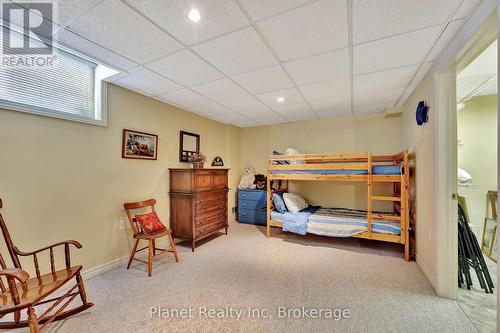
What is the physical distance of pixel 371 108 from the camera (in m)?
3.64

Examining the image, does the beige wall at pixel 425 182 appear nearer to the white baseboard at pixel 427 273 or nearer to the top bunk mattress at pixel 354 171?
the white baseboard at pixel 427 273

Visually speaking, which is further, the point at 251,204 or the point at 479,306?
the point at 251,204

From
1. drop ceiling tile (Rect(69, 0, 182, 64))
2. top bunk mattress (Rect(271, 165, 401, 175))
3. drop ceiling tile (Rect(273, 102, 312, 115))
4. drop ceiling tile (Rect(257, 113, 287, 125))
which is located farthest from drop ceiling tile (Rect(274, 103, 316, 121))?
drop ceiling tile (Rect(69, 0, 182, 64))

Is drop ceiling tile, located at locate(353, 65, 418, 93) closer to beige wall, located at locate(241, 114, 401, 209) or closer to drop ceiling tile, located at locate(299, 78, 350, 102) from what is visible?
drop ceiling tile, located at locate(299, 78, 350, 102)

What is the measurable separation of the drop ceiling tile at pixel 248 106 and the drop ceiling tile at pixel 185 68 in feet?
2.65

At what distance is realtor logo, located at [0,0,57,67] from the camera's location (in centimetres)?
142

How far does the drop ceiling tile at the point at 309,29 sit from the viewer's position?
1382mm

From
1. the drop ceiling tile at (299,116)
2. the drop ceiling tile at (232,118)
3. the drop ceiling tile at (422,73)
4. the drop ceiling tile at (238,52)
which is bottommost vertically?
the drop ceiling tile at (232,118)

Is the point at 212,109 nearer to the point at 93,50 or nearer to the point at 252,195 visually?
the point at 93,50

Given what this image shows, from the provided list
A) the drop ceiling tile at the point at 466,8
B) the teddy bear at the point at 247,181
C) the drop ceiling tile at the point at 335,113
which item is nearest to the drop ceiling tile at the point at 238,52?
the drop ceiling tile at the point at 466,8

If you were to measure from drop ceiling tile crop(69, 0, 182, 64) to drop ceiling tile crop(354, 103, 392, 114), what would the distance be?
318 centimetres

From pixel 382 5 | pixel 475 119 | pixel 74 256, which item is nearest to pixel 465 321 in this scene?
pixel 382 5

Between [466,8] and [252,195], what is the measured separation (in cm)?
397

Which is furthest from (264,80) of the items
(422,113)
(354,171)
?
(354,171)
